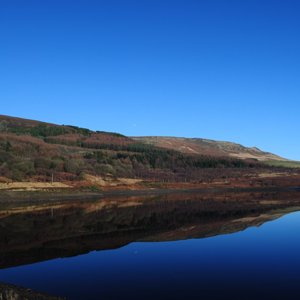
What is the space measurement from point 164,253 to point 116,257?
331 centimetres

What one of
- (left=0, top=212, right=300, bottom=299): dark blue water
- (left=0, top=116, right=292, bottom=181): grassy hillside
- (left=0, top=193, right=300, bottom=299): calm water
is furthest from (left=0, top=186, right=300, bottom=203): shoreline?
(left=0, top=212, right=300, bottom=299): dark blue water

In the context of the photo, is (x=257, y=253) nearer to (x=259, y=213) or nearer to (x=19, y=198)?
(x=259, y=213)

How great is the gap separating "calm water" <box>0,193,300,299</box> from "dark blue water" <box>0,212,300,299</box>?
43 millimetres

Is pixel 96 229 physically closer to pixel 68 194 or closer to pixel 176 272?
pixel 176 272

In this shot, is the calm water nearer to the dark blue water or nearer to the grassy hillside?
the dark blue water

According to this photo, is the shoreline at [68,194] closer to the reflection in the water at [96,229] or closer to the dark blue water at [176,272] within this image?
the reflection in the water at [96,229]

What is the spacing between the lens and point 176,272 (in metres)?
23.8

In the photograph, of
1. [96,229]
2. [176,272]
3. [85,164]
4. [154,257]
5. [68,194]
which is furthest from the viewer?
[85,164]

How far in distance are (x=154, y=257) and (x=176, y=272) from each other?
4556 millimetres

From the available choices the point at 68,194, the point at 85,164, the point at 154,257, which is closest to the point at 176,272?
the point at 154,257

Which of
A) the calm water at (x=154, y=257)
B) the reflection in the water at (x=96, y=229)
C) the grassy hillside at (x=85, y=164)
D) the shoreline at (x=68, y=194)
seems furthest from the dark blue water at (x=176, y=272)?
the grassy hillside at (x=85, y=164)

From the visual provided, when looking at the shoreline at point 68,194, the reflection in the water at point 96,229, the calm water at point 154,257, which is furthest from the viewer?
the shoreline at point 68,194

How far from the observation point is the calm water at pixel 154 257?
66.4 ft

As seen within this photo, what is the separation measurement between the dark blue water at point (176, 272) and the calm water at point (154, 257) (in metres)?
0.04
